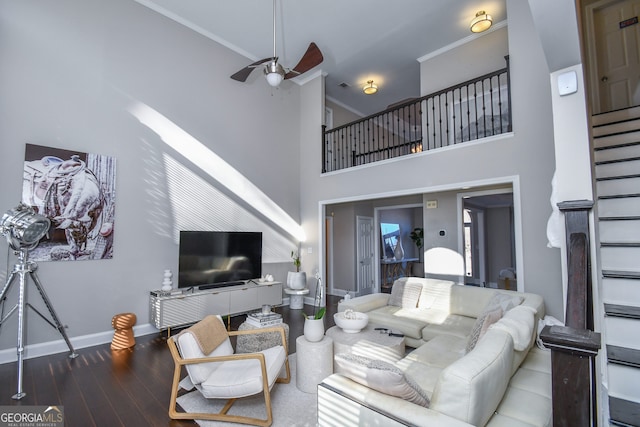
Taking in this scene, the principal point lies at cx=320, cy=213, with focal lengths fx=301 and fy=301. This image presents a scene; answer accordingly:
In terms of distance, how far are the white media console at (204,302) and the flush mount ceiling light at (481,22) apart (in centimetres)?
566

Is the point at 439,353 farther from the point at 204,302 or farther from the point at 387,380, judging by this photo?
the point at 204,302

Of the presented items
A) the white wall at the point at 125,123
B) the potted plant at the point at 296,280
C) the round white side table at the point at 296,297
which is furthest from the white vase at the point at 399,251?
the white wall at the point at 125,123

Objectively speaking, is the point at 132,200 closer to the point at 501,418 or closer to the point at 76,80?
the point at 76,80

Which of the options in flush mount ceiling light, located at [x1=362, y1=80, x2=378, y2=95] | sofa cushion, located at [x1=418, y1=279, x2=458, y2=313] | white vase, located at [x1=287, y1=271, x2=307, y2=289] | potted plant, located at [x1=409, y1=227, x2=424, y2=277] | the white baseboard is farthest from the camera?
potted plant, located at [x1=409, y1=227, x2=424, y2=277]

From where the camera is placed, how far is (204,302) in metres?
4.69

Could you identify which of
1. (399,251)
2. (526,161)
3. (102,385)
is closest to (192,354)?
(102,385)

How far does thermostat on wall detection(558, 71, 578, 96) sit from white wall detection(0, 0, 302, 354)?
4.92m

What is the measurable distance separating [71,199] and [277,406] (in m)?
3.69

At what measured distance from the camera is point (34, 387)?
288cm

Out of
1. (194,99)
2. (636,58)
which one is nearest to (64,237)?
(194,99)

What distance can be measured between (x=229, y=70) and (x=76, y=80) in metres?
2.53

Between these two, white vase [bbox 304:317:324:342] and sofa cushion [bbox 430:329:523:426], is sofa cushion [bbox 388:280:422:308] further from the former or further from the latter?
sofa cushion [bbox 430:329:523:426]

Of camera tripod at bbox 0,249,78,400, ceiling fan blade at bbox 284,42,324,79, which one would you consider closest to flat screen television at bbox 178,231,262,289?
camera tripod at bbox 0,249,78,400

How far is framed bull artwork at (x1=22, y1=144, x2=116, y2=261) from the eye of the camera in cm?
370
